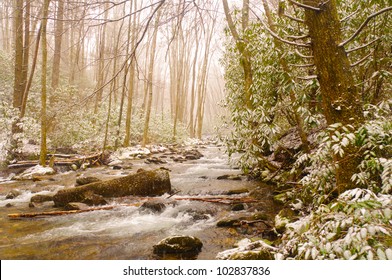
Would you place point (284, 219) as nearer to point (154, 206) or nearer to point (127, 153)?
point (154, 206)

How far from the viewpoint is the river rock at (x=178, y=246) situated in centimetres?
316

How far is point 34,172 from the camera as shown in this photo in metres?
7.60

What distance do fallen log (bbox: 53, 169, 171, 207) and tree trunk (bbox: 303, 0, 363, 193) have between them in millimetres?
4256

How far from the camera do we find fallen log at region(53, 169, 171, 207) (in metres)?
5.41

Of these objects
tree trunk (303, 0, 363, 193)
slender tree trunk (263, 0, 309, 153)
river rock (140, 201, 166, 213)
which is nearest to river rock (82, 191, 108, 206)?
river rock (140, 201, 166, 213)

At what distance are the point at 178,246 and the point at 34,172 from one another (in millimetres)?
6466

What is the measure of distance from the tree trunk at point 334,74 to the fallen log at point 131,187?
4256 mm

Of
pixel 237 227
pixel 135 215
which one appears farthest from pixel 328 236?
pixel 135 215

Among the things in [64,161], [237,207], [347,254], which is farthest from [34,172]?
[347,254]

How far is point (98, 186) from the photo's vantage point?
220 inches

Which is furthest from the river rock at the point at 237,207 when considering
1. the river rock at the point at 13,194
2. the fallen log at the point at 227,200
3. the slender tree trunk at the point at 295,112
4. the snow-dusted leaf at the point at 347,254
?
the river rock at the point at 13,194

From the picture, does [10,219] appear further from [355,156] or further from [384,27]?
[384,27]

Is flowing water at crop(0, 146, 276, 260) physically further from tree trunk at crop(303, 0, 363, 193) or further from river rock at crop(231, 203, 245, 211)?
tree trunk at crop(303, 0, 363, 193)

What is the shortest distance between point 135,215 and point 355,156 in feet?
12.0
